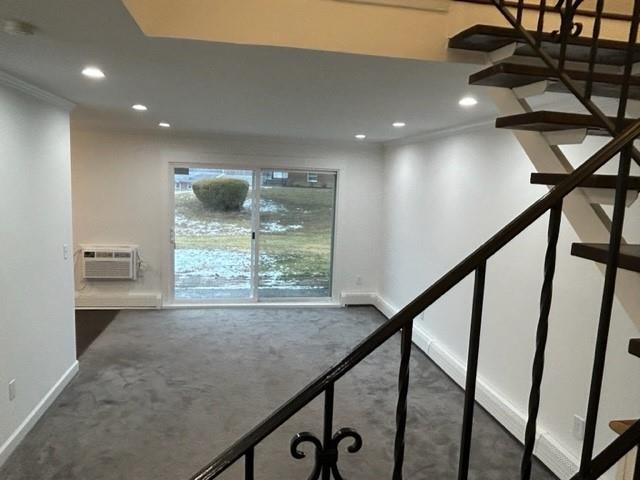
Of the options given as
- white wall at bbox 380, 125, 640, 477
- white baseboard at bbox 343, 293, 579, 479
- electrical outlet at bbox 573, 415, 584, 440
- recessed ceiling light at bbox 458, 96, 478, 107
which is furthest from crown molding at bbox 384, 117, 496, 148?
electrical outlet at bbox 573, 415, 584, 440

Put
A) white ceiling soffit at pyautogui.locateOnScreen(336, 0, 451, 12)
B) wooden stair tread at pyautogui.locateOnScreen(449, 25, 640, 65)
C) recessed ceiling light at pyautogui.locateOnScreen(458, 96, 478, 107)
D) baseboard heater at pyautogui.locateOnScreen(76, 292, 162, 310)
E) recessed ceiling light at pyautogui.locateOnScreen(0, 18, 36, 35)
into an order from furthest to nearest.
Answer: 1. baseboard heater at pyautogui.locateOnScreen(76, 292, 162, 310)
2. recessed ceiling light at pyautogui.locateOnScreen(458, 96, 478, 107)
3. white ceiling soffit at pyautogui.locateOnScreen(336, 0, 451, 12)
4. wooden stair tread at pyautogui.locateOnScreen(449, 25, 640, 65)
5. recessed ceiling light at pyautogui.locateOnScreen(0, 18, 36, 35)

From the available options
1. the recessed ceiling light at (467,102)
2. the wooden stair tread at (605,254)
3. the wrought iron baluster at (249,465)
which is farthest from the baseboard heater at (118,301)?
the wooden stair tread at (605,254)

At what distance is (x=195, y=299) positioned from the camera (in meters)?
6.16

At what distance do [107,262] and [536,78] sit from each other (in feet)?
17.4

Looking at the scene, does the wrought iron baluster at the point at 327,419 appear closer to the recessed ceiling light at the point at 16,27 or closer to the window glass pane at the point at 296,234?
the recessed ceiling light at the point at 16,27

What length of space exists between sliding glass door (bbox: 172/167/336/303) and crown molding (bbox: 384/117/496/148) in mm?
1108

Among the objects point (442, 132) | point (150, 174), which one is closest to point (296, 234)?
point (150, 174)

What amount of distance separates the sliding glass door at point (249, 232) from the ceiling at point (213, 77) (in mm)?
1822

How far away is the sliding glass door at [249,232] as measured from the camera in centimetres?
602

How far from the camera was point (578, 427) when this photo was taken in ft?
9.03

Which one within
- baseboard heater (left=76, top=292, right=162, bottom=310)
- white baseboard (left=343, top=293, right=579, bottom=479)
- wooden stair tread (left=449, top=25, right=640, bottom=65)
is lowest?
white baseboard (left=343, top=293, right=579, bottom=479)

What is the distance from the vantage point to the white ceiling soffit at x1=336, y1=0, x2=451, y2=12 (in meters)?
2.10

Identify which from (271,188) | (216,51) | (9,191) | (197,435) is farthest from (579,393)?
(271,188)

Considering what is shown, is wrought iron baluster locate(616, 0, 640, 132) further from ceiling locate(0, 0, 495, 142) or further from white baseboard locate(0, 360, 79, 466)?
white baseboard locate(0, 360, 79, 466)
